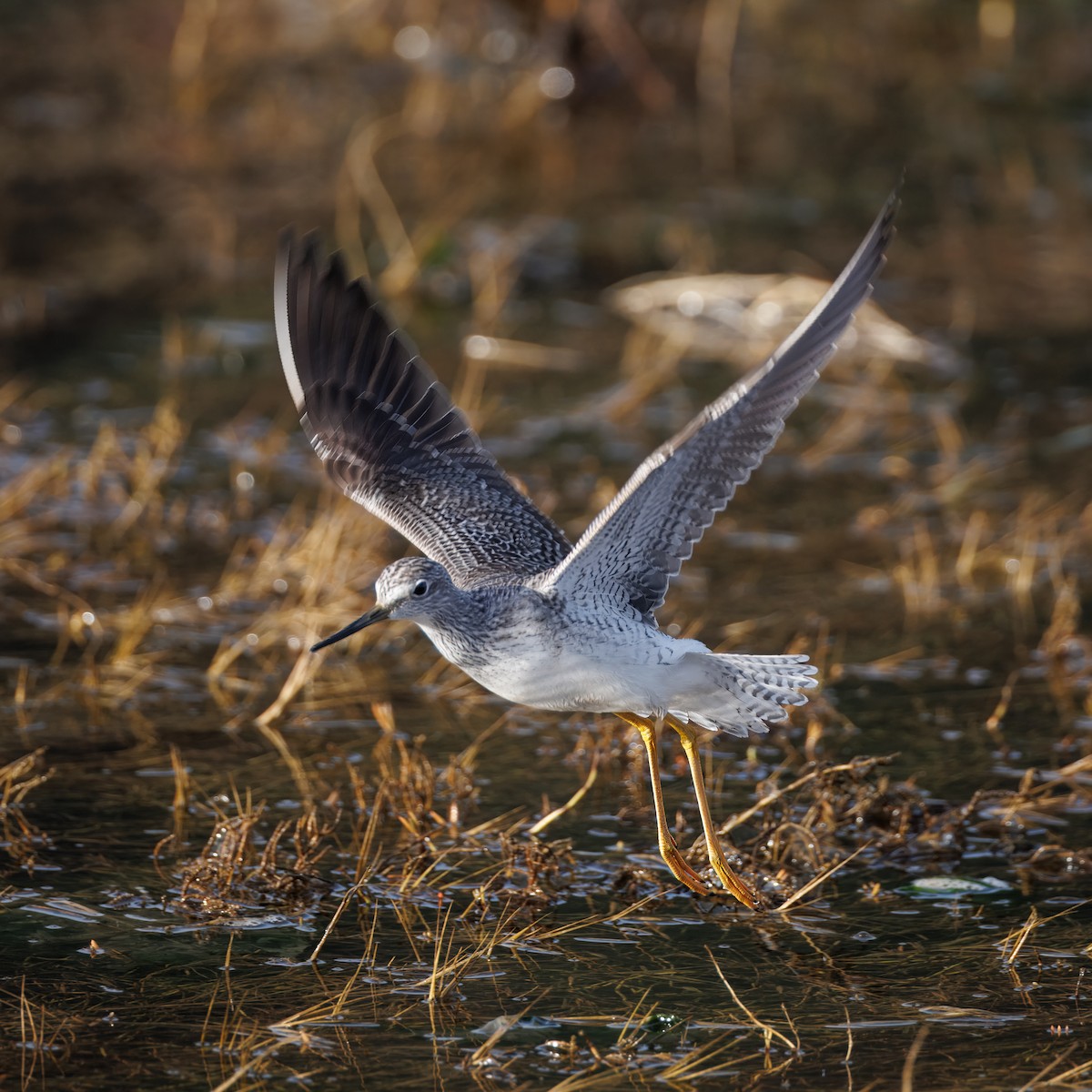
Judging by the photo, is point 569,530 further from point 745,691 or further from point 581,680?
point 581,680

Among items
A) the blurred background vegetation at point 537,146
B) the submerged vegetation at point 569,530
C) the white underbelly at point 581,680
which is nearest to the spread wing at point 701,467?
the white underbelly at point 581,680

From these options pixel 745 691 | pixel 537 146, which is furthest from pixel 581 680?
pixel 537 146

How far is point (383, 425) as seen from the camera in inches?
254

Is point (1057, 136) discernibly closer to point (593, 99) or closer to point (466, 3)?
point (593, 99)

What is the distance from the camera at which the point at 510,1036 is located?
14.8 feet

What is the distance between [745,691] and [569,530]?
9.23 ft

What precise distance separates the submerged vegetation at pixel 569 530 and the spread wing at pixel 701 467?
2.54 feet

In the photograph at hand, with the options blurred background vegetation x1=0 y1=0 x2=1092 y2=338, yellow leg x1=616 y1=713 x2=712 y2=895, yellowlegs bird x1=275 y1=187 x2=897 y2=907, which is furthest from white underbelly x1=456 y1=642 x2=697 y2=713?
blurred background vegetation x1=0 y1=0 x2=1092 y2=338

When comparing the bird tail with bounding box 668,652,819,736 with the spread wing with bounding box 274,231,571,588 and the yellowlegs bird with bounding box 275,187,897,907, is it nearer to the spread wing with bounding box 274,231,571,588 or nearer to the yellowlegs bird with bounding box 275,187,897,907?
the yellowlegs bird with bounding box 275,187,897,907

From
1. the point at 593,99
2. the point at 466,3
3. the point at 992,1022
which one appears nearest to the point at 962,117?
the point at 593,99

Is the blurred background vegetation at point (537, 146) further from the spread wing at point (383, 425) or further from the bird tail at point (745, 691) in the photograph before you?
the bird tail at point (745, 691)

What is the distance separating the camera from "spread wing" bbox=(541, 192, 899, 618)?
491 centimetres

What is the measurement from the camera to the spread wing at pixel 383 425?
623 cm

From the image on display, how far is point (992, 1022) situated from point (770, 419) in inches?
67.5
